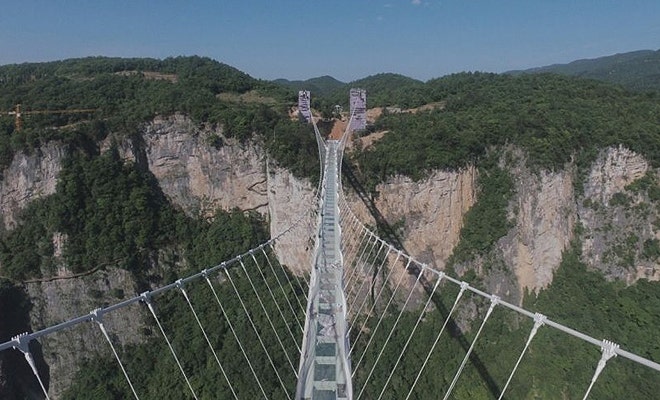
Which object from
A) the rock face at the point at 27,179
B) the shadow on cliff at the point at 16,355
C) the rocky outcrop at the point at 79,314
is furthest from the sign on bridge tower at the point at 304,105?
the shadow on cliff at the point at 16,355

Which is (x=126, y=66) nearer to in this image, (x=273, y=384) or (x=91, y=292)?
(x=91, y=292)

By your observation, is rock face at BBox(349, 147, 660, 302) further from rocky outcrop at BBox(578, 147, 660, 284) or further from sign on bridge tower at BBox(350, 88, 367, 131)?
sign on bridge tower at BBox(350, 88, 367, 131)

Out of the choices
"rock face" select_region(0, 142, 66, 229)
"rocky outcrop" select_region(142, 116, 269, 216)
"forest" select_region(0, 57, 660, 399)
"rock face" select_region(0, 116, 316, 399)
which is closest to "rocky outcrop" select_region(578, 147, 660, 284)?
"forest" select_region(0, 57, 660, 399)

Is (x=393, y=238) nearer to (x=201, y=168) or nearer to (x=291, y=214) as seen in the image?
(x=291, y=214)

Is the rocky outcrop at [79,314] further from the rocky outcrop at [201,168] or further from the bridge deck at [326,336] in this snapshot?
the bridge deck at [326,336]

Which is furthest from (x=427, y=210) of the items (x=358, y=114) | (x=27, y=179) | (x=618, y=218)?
(x=27, y=179)

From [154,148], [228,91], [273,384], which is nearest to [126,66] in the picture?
[228,91]
